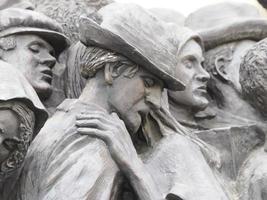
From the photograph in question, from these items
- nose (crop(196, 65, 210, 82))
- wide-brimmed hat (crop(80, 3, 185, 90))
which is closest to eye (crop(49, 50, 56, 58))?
wide-brimmed hat (crop(80, 3, 185, 90))

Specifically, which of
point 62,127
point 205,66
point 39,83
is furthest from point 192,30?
point 62,127

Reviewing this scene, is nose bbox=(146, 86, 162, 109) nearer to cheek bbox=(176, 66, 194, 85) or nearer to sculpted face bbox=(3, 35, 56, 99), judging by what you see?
sculpted face bbox=(3, 35, 56, 99)


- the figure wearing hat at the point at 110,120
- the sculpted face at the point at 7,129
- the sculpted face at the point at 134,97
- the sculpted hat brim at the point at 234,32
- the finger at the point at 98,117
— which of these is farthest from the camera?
the sculpted hat brim at the point at 234,32

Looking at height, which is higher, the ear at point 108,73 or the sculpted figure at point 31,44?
the ear at point 108,73

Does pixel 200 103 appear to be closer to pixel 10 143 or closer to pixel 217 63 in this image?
pixel 217 63

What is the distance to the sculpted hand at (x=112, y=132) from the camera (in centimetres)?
524

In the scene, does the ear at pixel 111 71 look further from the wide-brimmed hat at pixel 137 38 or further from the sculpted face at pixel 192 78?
the sculpted face at pixel 192 78

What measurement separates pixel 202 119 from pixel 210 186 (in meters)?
1.10

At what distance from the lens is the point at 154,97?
549 cm

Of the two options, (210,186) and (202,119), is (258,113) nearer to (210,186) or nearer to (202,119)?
(202,119)

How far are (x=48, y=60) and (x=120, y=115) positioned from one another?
731mm

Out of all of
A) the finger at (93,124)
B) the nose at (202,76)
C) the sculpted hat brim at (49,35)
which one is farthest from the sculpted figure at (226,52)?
the finger at (93,124)

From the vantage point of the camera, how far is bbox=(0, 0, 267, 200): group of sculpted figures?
5184 millimetres

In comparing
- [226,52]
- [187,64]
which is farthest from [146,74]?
[226,52]
